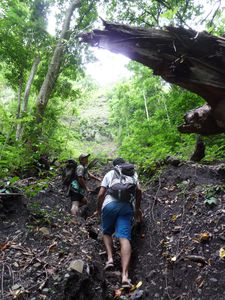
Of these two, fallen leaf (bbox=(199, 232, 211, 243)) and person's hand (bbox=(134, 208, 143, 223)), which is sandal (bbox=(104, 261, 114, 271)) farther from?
fallen leaf (bbox=(199, 232, 211, 243))

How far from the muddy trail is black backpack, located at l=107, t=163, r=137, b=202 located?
95 cm

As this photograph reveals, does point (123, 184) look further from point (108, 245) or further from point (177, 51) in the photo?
point (177, 51)

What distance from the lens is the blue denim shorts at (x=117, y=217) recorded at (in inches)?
203

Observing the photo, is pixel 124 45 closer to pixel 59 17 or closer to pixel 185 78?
pixel 185 78

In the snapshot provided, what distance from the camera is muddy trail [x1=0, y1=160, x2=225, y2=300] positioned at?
3.84m

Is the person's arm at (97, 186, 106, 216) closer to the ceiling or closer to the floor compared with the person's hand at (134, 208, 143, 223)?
closer to the ceiling

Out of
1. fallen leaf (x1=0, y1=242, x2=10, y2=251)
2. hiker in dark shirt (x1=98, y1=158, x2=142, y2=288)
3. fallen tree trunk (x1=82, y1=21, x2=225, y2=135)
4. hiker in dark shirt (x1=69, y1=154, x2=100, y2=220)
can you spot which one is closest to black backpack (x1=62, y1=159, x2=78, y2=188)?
hiker in dark shirt (x1=69, y1=154, x2=100, y2=220)

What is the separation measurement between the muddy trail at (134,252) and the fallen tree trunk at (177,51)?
2.31 m

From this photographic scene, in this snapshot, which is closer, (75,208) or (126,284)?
(126,284)

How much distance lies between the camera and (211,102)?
3594mm

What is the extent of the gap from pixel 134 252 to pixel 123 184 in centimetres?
127

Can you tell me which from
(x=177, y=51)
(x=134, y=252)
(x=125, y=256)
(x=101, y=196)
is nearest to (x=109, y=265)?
(x=125, y=256)

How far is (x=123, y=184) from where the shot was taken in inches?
211

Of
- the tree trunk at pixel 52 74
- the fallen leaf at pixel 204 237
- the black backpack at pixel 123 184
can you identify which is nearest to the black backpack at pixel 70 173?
the black backpack at pixel 123 184
